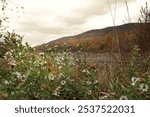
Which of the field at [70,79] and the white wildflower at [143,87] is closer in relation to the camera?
the white wildflower at [143,87]

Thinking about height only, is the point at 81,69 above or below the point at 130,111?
above

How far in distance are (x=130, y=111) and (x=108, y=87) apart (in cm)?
140

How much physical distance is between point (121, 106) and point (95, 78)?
5.77 feet

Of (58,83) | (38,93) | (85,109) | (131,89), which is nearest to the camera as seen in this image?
(85,109)

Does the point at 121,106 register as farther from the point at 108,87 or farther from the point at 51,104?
the point at 108,87

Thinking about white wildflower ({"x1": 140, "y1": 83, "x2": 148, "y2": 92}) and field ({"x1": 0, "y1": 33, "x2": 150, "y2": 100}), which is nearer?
white wildflower ({"x1": 140, "y1": 83, "x2": 148, "y2": 92})

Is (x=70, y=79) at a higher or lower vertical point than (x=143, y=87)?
higher

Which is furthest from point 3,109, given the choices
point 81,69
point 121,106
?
point 81,69

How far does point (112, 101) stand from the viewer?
5.77 m

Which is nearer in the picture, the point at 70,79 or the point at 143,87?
the point at 143,87

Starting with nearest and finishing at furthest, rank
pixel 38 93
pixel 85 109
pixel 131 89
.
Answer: pixel 85 109
pixel 131 89
pixel 38 93

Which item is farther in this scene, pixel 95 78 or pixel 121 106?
pixel 95 78

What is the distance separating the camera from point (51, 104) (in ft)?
18.8

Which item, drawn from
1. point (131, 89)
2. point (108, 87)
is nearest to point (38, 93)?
point (108, 87)
